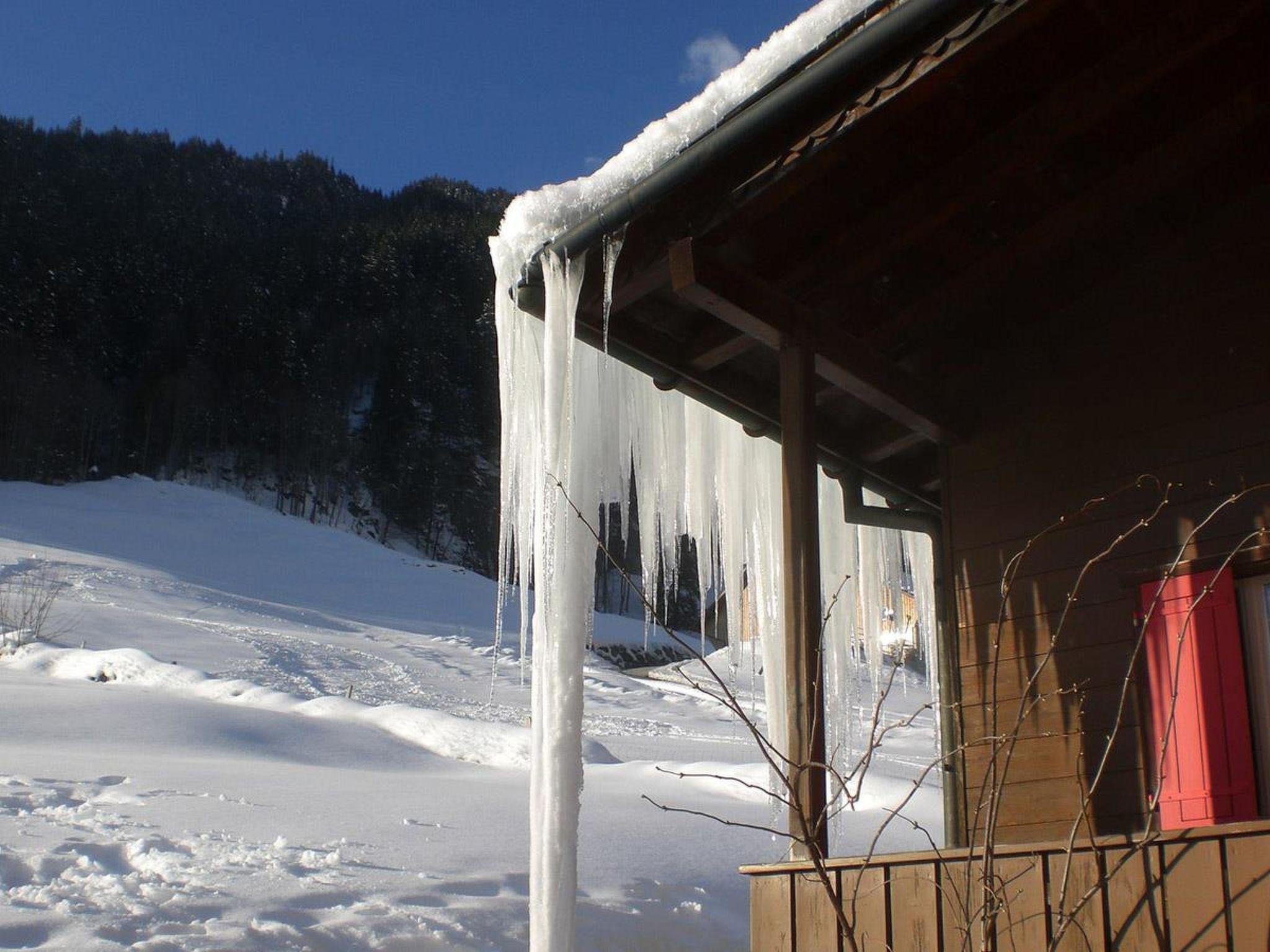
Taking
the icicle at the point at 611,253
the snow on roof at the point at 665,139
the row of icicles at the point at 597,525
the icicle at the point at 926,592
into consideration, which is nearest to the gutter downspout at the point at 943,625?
the row of icicles at the point at 597,525

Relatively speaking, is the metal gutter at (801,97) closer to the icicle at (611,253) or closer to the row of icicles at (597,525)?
the icicle at (611,253)

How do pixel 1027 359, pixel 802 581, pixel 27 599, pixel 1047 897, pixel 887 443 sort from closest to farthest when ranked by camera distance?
pixel 1047 897, pixel 802 581, pixel 1027 359, pixel 887 443, pixel 27 599

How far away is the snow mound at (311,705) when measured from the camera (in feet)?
32.7

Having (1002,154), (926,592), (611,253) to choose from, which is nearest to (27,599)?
(926,592)

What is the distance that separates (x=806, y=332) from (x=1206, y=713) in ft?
5.39

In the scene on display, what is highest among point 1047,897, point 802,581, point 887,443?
point 887,443

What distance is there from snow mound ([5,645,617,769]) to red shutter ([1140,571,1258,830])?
6.45 meters

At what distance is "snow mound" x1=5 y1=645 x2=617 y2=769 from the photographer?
9.96 metres

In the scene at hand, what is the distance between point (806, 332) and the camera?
12.9 ft

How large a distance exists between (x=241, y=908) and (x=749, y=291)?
2.88 m

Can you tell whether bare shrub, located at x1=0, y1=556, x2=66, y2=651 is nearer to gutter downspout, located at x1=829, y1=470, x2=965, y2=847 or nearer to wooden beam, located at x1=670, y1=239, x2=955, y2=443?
gutter downspout, located at x1=829, y1=470, x2=965, y2=847

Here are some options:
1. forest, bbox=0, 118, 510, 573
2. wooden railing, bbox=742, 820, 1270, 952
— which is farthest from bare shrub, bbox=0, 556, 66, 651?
forest, bbox=0, 118, 510, 573

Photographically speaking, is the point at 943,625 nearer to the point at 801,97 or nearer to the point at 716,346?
the point at 716,346

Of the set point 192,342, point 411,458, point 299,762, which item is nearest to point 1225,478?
point 299,762
